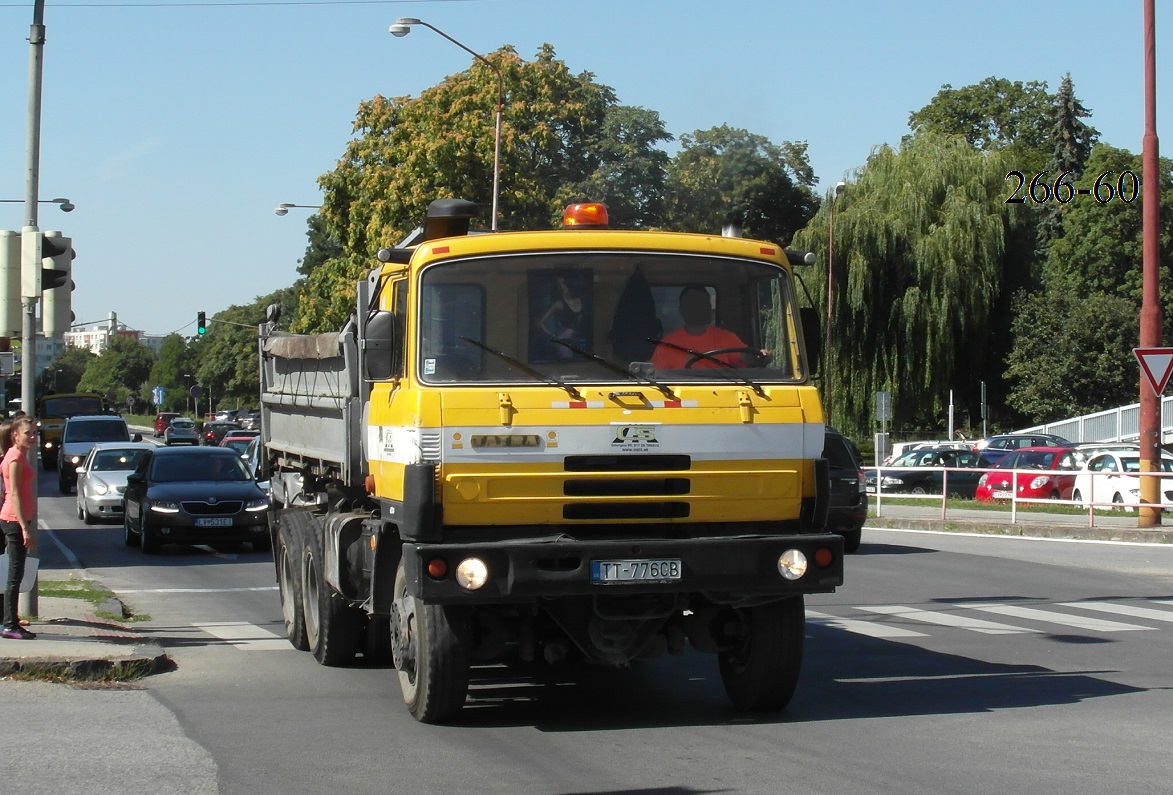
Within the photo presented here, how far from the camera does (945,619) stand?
559 inches

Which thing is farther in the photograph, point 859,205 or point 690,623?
point 859,205

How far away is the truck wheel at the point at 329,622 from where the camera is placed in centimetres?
1072

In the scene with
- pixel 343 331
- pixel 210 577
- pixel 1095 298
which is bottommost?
pixel 210 577

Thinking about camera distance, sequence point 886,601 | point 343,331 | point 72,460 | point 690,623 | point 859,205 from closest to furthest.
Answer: point 690,623
point 343,331
point 886,601
point 72,460
point 859,205

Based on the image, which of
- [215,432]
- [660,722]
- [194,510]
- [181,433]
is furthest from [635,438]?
[181,433]

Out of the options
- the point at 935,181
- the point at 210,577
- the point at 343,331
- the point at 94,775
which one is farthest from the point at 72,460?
the point at 94,775

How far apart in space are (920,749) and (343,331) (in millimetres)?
4741

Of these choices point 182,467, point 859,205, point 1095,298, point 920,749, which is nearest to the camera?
point 920,749

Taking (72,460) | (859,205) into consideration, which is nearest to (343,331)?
(72,460)

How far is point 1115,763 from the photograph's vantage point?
295 inches

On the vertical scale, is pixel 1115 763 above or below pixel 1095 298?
below

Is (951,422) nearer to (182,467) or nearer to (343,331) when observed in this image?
(182,467)

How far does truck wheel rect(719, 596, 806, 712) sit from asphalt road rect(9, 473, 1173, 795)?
142 mm

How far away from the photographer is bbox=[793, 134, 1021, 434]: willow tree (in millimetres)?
48000
